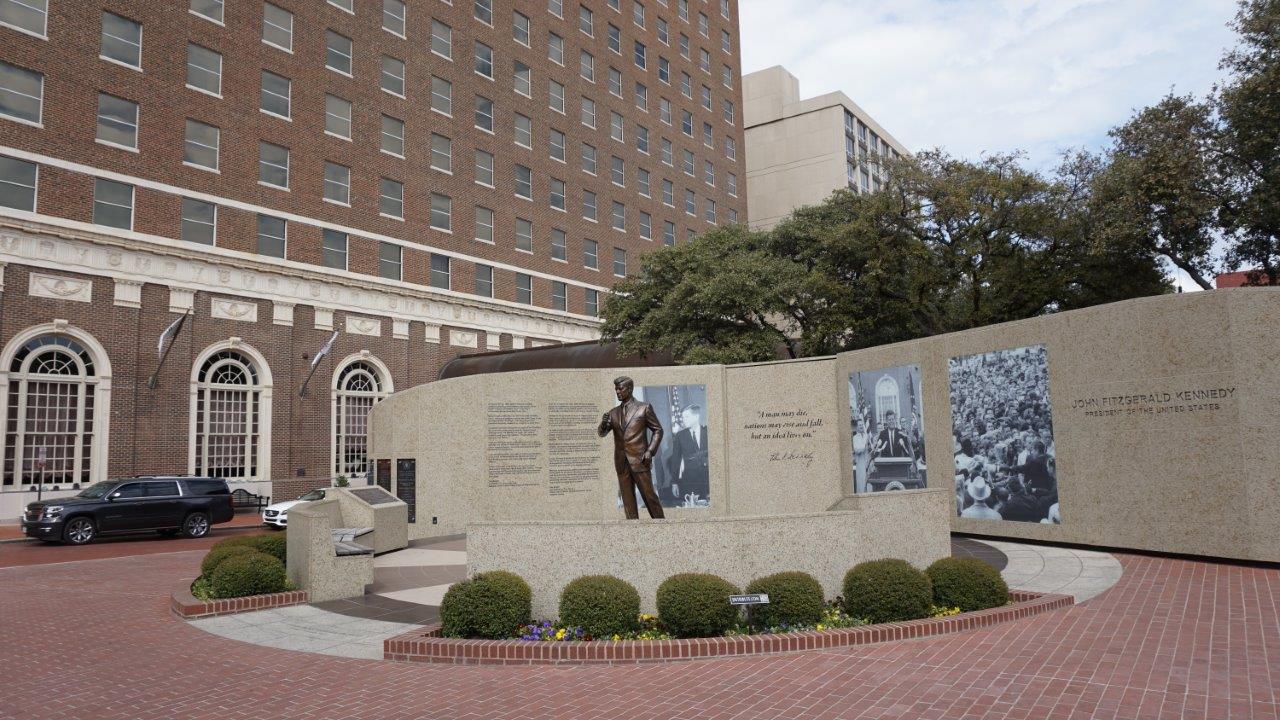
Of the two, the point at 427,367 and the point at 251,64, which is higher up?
the point at 251,64

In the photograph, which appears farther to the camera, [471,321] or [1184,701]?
[471,321]

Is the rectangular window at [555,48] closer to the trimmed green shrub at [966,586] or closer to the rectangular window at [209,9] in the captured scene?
the rectangular window at [209,9]

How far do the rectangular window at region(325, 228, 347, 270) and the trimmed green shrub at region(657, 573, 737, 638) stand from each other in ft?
114

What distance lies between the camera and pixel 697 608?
9062 mm

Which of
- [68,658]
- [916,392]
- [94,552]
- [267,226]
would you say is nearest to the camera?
[68,658]

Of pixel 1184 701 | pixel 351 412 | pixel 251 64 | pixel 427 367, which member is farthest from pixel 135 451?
pixel 1184 701

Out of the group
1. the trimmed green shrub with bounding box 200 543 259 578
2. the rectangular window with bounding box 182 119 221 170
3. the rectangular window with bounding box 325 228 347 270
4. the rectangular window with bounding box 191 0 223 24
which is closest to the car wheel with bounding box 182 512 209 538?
the trimmed green shrub with bounding box 200 543 259 578

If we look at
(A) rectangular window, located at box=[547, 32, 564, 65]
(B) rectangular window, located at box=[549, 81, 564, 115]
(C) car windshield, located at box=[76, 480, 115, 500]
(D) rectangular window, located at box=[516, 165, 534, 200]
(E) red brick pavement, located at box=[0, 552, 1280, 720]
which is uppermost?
(A) rectangular window, located at box=[547, 32, 564, 65]

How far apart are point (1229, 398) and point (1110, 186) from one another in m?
13.4

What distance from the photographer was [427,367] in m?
43.6

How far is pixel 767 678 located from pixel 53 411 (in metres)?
32.9

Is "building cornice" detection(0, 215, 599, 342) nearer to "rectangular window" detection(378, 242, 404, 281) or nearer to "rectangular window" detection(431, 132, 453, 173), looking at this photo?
"rectangular window" detection(378, 242, 404, 281)

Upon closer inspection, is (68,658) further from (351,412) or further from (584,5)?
(584,5)

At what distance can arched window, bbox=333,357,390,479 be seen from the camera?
39375 millimetres
